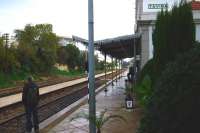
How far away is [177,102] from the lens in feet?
16.6

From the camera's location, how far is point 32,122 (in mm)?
14430

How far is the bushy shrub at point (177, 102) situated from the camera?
501cm

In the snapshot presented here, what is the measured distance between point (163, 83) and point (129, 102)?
1305 centimetres

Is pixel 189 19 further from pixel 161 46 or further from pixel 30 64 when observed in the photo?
pixel 30 64

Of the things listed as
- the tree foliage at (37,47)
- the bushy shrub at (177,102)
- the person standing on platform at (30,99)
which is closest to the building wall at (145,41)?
the person standing on platform at (30,99)

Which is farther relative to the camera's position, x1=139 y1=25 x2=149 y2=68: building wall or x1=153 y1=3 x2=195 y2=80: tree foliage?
x1=139 y1=25 x2=149 y2=68: building wall

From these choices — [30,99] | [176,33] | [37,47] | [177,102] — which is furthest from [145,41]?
[37,47]

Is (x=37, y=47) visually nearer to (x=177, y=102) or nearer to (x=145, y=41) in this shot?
(x=145, y=41)

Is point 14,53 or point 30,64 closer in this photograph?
point 14,53

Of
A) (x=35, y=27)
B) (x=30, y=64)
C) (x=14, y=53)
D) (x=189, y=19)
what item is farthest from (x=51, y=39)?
(x=189, y=19)

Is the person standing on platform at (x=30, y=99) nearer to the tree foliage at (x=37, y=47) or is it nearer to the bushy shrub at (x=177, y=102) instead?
the bushy shrub at (x=177, y=102)

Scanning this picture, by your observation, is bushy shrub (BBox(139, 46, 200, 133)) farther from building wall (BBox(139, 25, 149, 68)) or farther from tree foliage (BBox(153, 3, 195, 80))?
building wall (BBox(139, 25, 149, 68))

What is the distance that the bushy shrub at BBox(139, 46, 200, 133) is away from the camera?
16.4ft

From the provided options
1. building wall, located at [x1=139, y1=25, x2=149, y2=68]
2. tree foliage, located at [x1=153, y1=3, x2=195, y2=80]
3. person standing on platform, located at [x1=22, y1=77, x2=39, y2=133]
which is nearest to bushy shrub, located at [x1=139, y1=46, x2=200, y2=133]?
tree foliage, located at [x1=153, y1=3, x2=195, y2=80]
